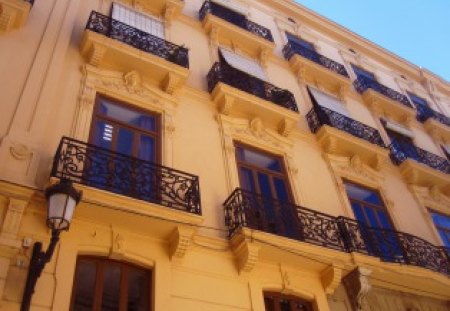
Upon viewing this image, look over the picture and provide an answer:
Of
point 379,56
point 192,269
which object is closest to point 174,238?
point 192,269

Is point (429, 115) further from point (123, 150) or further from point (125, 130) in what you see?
point (123, 150)

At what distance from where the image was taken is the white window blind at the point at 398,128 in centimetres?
1513

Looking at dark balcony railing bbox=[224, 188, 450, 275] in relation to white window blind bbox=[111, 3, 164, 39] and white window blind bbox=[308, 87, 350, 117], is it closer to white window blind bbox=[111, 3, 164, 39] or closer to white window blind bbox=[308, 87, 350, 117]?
white window blind bbox=[308, 87, 350, 117]

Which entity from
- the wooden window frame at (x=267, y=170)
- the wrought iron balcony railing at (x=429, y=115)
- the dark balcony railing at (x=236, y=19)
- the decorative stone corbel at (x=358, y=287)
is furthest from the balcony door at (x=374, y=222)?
the wrought iron balcony railing at (x=429, y=115)

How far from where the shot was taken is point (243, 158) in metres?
9.98

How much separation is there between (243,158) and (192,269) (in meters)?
3.36

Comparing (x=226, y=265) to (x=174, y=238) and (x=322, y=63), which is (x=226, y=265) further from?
(x=322, y=63)

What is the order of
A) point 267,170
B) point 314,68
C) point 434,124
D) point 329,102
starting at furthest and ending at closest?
1. point 434,124
2. point 314,68
3. point 329,102
4. point 267,170

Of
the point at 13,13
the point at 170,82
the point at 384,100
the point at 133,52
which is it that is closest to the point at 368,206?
Result: the point at 384,100

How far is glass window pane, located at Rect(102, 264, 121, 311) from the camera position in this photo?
246 inches

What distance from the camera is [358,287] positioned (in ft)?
27.8

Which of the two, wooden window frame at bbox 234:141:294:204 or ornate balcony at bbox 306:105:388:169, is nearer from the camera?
wooden window frame at bbox 234:141:294:204

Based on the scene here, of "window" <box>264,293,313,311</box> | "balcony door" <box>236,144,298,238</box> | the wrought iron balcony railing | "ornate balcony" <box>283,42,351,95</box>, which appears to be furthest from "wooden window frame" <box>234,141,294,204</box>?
the wrought iron balcony railing

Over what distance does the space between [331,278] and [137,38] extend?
6419 mm
